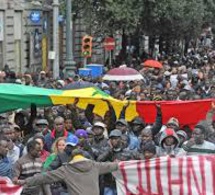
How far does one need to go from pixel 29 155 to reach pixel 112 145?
4.02 ft

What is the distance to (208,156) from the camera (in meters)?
9.62

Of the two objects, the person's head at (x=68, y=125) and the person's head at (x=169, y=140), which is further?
the person's head at (x=68, y=125)

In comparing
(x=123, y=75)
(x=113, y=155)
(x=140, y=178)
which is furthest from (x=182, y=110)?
(x=123, y=75)

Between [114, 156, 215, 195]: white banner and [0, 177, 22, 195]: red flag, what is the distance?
1095 millimetres

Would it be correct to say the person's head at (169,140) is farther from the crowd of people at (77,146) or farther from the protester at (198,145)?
the protester at (198,145)

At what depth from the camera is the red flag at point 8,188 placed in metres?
9.34

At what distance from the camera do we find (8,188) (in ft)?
30.8

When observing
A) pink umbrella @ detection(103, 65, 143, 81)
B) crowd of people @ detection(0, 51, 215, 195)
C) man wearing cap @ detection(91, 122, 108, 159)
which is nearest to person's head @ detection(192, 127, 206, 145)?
crowd of people @ detection(0, 51, 215, 195)

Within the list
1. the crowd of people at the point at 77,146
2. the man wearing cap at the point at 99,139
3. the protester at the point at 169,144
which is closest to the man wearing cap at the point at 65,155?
the crowd of people at the point at 77,146

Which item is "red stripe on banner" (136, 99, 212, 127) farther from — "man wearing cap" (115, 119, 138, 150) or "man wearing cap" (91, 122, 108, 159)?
"man wearing cap" (91, 122, 108, 159)

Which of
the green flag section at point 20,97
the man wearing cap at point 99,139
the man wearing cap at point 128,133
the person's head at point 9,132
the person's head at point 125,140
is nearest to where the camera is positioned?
the person's head at point 125,140

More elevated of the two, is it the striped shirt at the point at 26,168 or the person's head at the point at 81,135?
the person's head at the point at 81,135

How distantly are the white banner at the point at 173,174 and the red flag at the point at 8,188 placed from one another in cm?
110

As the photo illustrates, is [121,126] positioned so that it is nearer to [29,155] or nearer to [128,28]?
[29,155]
